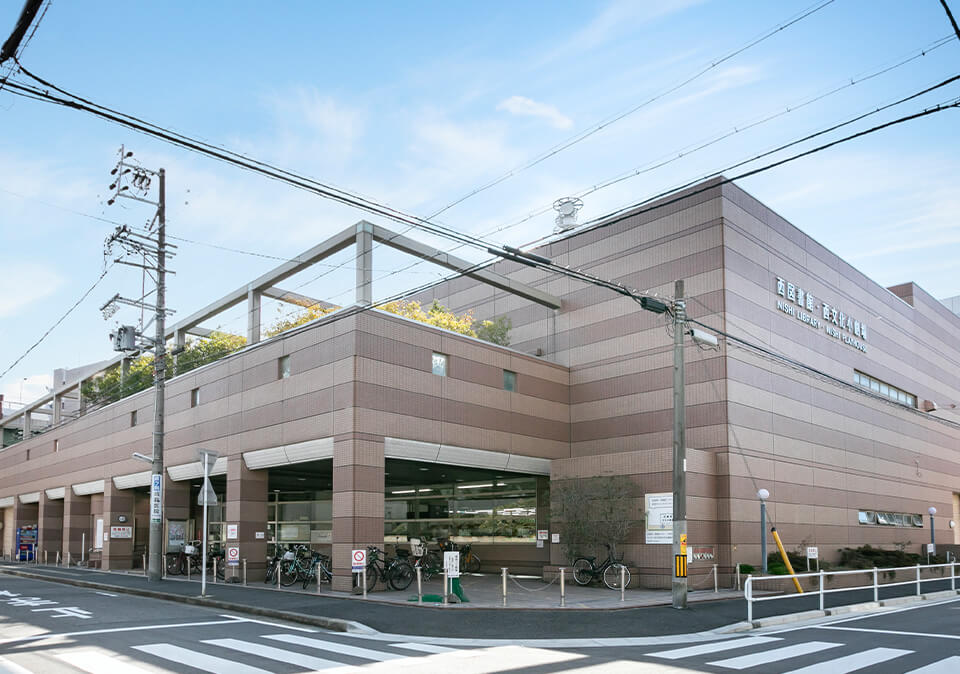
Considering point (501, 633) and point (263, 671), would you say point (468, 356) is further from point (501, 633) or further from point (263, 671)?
point (263, 671)

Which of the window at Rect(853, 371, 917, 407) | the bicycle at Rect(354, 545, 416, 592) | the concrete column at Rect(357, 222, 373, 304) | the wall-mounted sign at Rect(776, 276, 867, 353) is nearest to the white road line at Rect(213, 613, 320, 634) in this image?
A: the bicycle at Rect(354, 545, 416, 592)

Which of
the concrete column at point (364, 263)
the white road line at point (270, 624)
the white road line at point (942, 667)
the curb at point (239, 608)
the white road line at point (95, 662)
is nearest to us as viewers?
the white road line at point (95, 662)

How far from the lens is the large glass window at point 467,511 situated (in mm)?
31328

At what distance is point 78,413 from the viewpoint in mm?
43906

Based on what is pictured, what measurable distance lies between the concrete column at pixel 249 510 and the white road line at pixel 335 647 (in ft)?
43.5

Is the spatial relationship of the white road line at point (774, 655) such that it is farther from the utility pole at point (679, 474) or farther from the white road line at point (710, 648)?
the utility pole at point (679, 474)

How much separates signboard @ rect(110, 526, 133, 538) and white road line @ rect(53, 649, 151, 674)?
1019 inches

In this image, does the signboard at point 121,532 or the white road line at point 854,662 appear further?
the signboard at point 121,532

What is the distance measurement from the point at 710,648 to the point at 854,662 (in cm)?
228

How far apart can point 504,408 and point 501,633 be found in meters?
13.5

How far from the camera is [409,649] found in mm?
12570

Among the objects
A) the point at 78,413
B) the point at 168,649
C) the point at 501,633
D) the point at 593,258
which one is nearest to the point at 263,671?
the point at 168,649

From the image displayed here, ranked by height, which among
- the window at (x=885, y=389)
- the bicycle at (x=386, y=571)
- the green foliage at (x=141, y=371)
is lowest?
the bicycle at (x=386, y=571)

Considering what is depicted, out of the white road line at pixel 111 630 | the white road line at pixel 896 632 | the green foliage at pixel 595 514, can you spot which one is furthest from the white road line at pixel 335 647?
the green foliage at pixel 595 514
